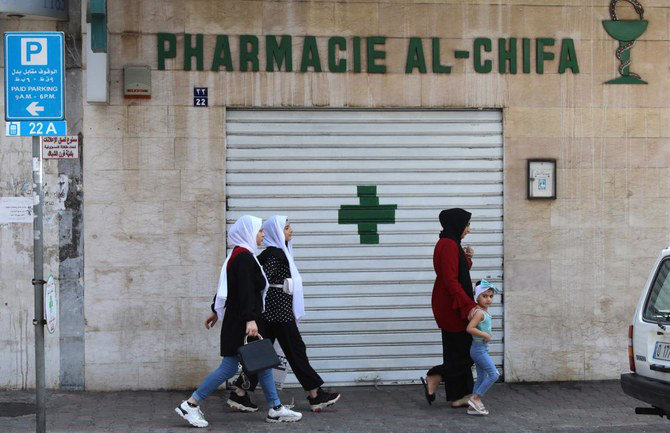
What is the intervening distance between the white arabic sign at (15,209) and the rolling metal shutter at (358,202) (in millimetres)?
2647

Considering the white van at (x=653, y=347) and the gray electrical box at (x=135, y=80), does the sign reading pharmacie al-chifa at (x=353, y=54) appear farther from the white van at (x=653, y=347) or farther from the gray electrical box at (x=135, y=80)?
the white van at (x=653, y=347)

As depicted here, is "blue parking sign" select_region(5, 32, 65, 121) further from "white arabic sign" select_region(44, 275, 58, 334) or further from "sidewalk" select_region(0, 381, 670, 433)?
"sidewalk" select_region(0, 381, 670, 433)

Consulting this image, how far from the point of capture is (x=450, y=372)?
9305mm

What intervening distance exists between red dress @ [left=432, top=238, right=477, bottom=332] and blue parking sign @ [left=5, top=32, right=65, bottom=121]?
361 centimetres

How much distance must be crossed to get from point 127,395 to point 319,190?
282 cm

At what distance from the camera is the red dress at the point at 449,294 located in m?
9.07

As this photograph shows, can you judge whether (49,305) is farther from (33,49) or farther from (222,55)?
(222,55)

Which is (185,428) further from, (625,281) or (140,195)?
(625,281)

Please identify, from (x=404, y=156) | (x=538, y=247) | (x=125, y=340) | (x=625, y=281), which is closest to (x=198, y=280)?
(x=125, y=340)

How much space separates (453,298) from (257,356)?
1925mm

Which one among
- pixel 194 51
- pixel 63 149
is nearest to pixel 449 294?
pixel 194 51

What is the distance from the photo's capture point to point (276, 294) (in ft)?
29.6

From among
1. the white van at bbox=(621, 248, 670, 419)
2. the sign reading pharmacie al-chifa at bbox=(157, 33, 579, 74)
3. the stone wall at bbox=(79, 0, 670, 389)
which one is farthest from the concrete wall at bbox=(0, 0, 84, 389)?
the white van at bbox=(621, 248, 670, 419)

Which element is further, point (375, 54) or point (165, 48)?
point (375, 54)
